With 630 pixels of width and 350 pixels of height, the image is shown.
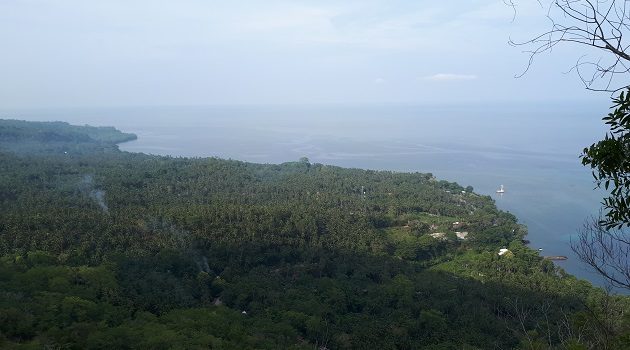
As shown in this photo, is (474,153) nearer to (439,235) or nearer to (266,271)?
(439,235)

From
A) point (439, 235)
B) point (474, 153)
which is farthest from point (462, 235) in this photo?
point (474, 153)

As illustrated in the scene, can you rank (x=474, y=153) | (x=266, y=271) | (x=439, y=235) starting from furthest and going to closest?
1. (x=474, y=153)
2. (x=439, y=235)
3. (x=266, y=271)

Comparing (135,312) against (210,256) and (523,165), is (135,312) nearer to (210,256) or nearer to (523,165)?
(210,256)

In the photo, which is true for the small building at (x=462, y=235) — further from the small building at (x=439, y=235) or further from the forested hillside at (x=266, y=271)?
the small building at (x=439, y=235)

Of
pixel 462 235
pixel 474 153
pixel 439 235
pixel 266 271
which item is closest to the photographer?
pixel 266 271

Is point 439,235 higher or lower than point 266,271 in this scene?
higher

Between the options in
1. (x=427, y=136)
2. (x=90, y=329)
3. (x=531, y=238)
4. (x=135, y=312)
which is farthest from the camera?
(x=427, y=136)

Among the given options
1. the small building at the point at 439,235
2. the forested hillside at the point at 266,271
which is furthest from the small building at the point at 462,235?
the small building at the point at 439,235

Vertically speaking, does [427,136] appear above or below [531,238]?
above

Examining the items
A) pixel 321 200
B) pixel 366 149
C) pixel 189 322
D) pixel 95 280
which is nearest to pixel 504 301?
pixel 189 322
